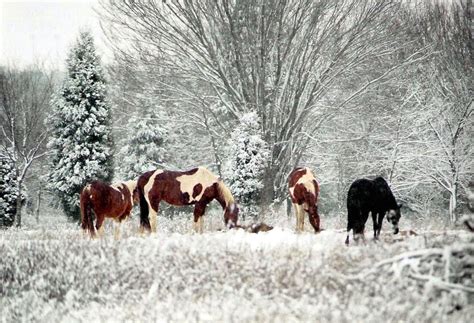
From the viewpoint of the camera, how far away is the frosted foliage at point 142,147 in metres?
27.6

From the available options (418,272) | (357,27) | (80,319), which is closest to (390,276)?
(418,272)

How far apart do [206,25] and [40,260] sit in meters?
11.5

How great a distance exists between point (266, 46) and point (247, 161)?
152 inches

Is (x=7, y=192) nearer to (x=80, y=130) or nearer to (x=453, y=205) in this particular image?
(x=80, y=130)

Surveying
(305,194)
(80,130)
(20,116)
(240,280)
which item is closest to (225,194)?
(305,194)

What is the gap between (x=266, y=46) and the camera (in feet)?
57.0

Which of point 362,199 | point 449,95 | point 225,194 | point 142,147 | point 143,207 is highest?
point 449,95

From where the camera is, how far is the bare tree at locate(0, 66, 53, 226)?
2666 centimetres

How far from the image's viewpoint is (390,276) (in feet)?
20.4

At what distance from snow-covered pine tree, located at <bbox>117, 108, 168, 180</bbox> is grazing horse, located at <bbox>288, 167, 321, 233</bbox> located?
15866 mm

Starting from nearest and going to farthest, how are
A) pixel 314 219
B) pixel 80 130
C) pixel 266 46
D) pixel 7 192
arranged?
pixel 314 219
pixel 266 46
pixel 80 130
pixel 7 192

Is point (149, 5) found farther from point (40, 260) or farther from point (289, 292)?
point (289, 292)

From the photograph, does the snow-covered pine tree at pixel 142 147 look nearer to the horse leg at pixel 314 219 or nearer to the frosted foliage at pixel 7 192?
the frosted foliage at pixel 7 192

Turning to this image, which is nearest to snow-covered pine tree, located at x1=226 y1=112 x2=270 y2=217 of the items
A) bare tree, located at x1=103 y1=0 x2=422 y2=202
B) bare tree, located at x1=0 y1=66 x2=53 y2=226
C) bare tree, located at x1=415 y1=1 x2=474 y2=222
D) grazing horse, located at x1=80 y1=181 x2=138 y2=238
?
bare tree, located at x1=103 y1=0 x2=422 y2=202
